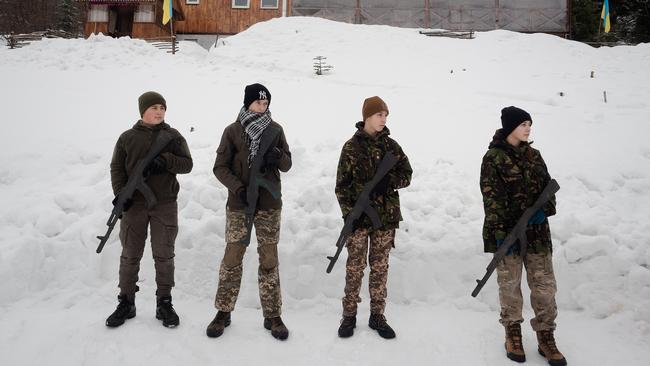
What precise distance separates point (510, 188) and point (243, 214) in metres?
2.63

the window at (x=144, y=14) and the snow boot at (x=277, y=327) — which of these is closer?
the snow boot at (x=277, y=327)

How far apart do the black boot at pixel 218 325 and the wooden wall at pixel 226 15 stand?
22.7 m

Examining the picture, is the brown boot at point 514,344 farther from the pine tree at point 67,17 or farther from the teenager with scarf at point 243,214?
the pine tree at point 67,17

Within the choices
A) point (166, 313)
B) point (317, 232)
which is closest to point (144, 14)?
point (317, 232)

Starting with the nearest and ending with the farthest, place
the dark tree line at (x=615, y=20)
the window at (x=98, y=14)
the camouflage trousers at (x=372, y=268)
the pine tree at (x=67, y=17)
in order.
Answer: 1. the camouflage trousers at (x=372, y=268)
2. the window at (x=98, y=14)
3. the dark tree line at (x=615, y=20)
4. the pine tree at (x=67, y=17)

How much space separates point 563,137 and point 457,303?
5.41 metres

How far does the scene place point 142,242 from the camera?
394 centimetres

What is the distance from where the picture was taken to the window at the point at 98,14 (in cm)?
2273

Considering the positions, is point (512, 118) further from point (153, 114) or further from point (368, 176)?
point (153, 114)

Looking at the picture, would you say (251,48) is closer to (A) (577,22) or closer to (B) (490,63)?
(B) (490,63)

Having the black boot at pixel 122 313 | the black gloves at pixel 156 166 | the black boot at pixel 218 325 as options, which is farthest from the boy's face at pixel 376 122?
the black boot at pixel 122 313

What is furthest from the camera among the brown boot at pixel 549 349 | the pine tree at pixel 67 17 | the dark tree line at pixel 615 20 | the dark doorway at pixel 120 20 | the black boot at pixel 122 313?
the pine tree at pixel 67 17

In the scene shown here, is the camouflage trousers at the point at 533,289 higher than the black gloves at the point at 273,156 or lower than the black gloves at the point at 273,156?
lower

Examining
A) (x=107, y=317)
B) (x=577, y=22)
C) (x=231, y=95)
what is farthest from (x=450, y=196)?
(x=577, y=22)
